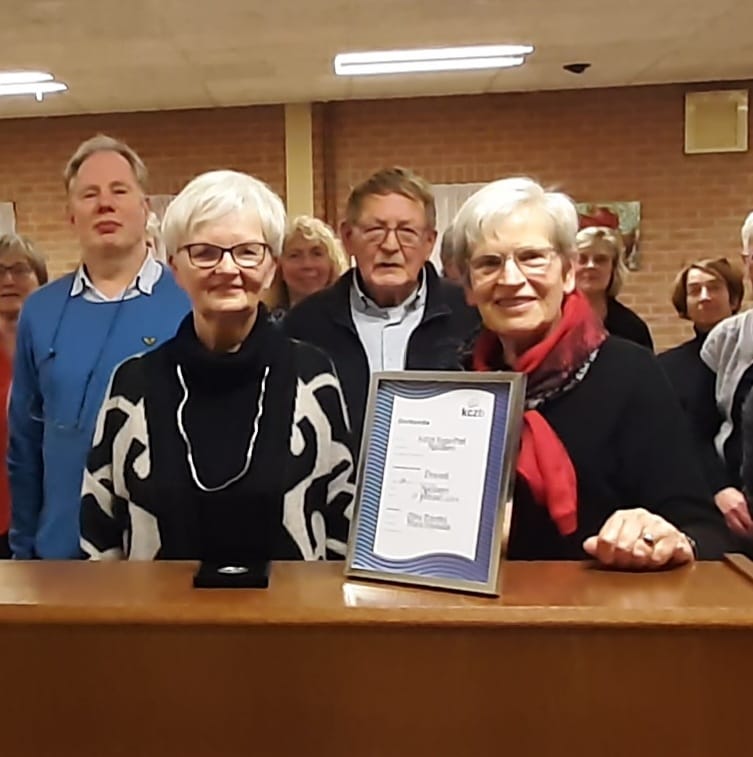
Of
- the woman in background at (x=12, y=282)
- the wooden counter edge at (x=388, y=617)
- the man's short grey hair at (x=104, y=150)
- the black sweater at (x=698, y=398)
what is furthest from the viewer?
the woman in background at (x=12, y=282)

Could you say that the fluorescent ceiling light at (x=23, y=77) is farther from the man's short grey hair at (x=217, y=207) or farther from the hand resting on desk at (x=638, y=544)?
the hand resting on desk at (x=638, y=544)

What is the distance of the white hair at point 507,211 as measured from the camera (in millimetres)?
1348

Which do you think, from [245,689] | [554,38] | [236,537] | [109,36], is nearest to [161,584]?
[245,689]

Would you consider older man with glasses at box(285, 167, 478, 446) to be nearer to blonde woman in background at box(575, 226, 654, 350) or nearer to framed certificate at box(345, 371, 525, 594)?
framed certificate at box(345, 371, 525, 594)

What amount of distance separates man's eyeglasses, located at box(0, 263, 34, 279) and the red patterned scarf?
163 centimetres

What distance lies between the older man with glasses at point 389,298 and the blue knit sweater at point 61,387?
1.07 ft

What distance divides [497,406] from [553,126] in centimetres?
577

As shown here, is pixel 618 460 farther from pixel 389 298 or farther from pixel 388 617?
pixel 389 298

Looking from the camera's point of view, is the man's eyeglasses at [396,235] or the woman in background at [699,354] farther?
the woman in background at [699,354]

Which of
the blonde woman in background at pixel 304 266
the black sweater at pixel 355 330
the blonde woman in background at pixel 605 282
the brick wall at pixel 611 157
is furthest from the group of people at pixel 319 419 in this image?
the brick wall at pixel 611 157

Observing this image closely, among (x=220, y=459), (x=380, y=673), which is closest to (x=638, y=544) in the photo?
(x=380, y=673)

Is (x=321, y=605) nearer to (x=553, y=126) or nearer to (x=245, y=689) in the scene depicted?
(x=245, y=689)

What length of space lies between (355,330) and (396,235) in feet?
0.68

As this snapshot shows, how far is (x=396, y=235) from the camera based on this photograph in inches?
83.0
